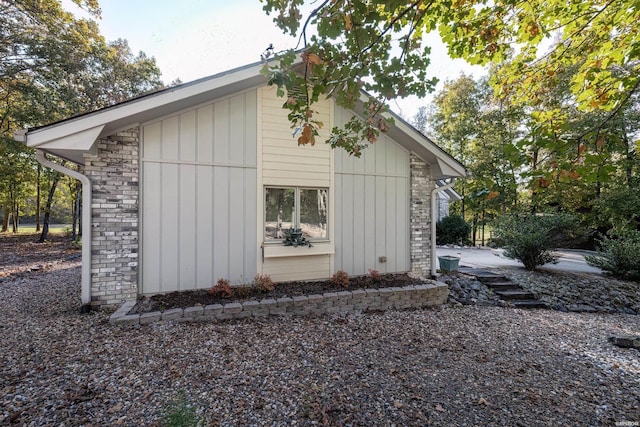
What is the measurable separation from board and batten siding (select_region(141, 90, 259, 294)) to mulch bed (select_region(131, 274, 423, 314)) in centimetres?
28

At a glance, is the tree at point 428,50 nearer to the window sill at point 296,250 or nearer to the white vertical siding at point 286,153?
the white vertical siding at point 286,153

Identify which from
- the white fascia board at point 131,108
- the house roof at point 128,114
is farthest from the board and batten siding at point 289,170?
the white fascia board at point 131,108

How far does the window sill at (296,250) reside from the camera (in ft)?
17.2

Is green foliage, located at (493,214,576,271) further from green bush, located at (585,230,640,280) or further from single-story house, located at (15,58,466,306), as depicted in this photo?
single-story house, located at (15,58,466,306)

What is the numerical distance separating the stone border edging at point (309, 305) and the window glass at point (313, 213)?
1392 millimetres

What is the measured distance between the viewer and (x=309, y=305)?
455 centimetres

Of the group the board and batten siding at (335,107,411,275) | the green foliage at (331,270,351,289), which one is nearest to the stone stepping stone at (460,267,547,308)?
the board and batten siding at (335,107,411,275)

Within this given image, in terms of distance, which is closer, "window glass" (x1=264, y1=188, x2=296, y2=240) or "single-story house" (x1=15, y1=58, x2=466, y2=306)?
"single-story house" (x1=15, y1=58, x2=466, y2=306)

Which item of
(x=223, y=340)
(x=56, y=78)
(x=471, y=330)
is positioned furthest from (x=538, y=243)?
(x=56, y=78)

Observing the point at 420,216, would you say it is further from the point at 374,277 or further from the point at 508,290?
the point at 508,290

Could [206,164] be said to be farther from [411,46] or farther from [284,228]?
[411,46]

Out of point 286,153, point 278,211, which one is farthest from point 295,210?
point 286,153

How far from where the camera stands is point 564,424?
7.31 ft

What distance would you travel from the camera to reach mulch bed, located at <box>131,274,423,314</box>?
169 inches
